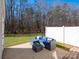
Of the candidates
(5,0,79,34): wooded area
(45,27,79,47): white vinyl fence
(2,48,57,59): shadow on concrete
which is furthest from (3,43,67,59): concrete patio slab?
(5,0,79,34): wooded area

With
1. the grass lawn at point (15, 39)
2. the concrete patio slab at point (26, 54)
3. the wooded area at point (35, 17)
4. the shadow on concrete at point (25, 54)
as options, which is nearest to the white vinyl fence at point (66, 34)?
the wooded area at point (35, 17)

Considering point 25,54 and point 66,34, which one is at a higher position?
point 66,34

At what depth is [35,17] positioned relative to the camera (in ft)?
12.4

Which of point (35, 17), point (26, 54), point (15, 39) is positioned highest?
point (35, 17)

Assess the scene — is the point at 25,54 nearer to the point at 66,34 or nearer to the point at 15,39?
the point at 15,39

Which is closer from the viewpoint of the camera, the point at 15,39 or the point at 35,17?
the point at 15,39

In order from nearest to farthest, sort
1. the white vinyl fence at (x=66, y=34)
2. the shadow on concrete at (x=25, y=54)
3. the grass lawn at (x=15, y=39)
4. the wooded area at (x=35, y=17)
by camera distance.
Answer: the shadow on concrete at (x=25, y=54), the grass lawn at (x=15, y=39), the white vinyl fence at (x=66, y=34), the wooded area at (x=35, y=17)

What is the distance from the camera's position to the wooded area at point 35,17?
3.55 metres

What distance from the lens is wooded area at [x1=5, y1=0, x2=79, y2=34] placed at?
355cm

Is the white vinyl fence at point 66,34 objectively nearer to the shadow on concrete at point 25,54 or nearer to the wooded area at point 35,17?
the wooded area at point 35,17

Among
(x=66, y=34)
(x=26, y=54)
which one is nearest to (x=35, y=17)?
(x=66, y=34)

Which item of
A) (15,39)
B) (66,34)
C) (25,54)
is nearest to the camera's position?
(25,54)

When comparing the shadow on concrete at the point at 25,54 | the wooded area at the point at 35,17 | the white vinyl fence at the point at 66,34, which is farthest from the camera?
the wooded area at the point at 35,17

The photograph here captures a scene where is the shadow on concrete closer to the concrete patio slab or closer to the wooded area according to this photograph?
the concrete patio slab
